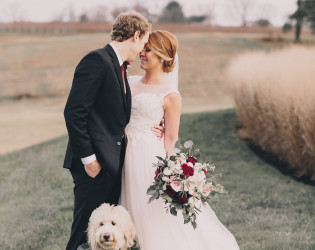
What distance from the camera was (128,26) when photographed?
335 cm

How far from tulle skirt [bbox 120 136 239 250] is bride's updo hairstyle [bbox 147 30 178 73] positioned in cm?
72

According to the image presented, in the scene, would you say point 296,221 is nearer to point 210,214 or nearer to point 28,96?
point 210,214

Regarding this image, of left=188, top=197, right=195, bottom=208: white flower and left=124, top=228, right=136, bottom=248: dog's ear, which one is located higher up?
left=188, top=197, right=195, bottom=208: white flower

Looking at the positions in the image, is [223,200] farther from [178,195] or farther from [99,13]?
[99,13]

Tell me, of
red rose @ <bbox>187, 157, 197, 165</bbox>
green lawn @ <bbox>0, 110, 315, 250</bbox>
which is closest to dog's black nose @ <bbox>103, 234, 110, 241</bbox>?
red rose @ <bbox>187, 157, 197, 165</bbox>

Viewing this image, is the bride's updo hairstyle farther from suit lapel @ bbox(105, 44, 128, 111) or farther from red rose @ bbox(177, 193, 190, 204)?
red rose @ bbox(177, 193, 190, 204)

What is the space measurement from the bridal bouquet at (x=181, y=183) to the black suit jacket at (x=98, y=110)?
369mm

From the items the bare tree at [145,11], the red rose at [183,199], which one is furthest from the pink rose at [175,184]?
the bare tree at [145,11]

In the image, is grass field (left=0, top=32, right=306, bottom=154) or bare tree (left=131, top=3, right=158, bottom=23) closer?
grass field (left=0, top=32, right=306, bottom=154)

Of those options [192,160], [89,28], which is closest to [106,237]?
[192,160]

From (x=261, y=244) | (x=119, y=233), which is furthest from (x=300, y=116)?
(x=119, y=233)

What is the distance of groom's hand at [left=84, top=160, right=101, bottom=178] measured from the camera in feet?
10.7

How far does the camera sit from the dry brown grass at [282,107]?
7918 mm

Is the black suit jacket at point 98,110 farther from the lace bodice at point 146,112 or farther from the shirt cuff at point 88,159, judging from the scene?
the lace bodice at point 146,112
